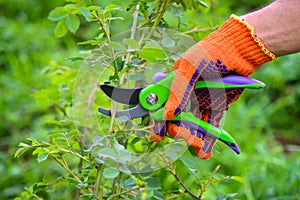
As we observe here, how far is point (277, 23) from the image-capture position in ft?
5.50

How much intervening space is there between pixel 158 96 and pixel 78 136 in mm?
353

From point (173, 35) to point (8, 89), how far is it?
211 cm

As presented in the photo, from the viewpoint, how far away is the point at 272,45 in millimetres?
1680

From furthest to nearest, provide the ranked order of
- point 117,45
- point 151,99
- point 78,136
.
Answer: point 78,136
point 151,99
point 117,45

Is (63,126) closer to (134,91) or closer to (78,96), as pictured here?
(78,96)

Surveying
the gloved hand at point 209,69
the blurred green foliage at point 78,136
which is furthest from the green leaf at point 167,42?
the blurred green foliage at point 78,136

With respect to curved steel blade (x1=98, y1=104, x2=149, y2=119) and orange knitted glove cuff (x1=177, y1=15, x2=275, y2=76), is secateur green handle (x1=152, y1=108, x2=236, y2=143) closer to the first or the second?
curved steel blade (x1=98, y1=104, x2=149, y2=119)

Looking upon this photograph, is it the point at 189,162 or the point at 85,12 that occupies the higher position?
the point at 85,12

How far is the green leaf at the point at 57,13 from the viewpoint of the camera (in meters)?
1.61

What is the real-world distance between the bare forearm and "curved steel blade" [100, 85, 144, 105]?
37cm

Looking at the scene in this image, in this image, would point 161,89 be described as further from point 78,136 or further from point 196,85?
point 78,136

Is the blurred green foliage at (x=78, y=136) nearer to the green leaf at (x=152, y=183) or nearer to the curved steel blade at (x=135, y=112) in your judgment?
the green leaf at (x=152, y=183)

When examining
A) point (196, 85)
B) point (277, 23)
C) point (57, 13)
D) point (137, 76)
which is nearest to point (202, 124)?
point (196, 85)

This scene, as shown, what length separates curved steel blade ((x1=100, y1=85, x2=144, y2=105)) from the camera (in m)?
1.58
